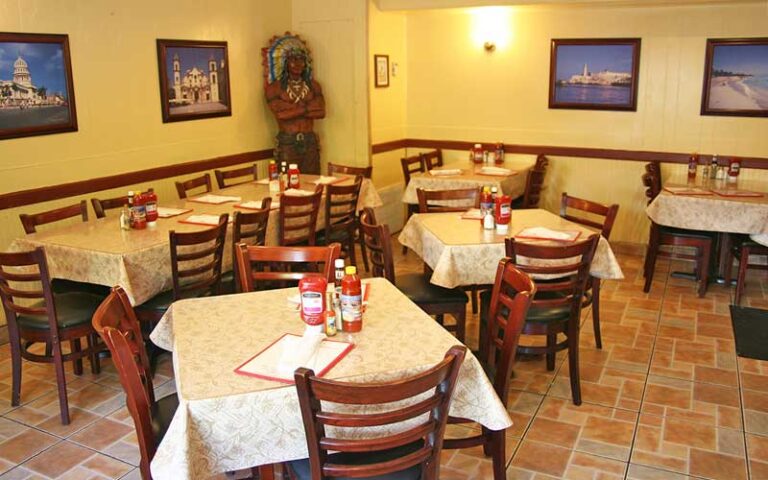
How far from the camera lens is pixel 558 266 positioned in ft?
11.7

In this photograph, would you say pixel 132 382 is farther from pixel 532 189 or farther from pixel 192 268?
pixel 532 189

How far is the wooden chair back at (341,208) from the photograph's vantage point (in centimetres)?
538

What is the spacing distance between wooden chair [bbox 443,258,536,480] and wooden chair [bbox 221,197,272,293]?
1759 mm

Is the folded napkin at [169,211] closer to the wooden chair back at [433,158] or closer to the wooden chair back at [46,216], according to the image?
the wooden chair back at [46,216]

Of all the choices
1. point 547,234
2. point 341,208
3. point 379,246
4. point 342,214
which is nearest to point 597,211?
point 547,234

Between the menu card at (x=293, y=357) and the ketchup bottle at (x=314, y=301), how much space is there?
0.07 m

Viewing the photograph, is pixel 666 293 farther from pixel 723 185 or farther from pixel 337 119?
pixel 337 119

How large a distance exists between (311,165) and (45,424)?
13.1ft

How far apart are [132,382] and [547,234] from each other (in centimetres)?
255

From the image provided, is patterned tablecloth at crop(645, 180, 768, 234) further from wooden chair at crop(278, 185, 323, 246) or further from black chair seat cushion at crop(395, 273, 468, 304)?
wooden chair at crop(278, 185, 323, 246)

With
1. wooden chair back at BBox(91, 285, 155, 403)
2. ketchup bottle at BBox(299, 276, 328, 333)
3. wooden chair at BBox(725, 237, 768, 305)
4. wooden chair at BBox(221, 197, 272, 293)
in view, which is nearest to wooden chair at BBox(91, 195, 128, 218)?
wooden chair at BBox(221, 197, 272, 293)

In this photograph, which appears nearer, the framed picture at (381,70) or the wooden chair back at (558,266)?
the wooden chair back at (558,266)

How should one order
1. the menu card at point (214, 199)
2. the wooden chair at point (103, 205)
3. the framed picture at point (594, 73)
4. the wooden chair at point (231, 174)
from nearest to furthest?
the wooden chair at point (103, 205) < the menu card at point (214, 199) < the wooden chair at point (231, 174) < the framed picture at point (594, 73)

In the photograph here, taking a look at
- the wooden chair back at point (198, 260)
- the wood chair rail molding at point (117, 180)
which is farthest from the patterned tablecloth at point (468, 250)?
the wood chair rail molding at point (117, 180)
